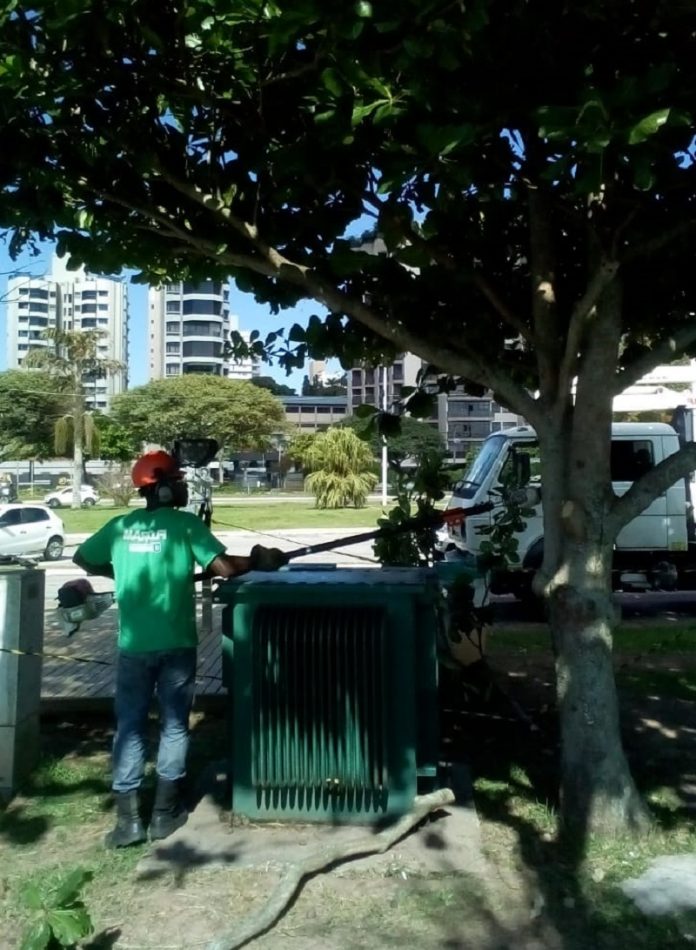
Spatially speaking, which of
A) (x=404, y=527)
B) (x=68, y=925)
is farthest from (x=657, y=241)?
(x=68, y=925)

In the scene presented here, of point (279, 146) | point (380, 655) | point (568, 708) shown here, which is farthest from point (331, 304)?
point (568, 708)

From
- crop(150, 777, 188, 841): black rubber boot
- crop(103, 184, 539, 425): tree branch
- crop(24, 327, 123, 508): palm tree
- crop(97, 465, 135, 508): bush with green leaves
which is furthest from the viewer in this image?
crop(24, 327, 123, 508): palm tree

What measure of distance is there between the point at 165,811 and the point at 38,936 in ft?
4.31

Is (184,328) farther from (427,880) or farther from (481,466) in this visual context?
(427,880)

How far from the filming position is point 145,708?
15.0 ft

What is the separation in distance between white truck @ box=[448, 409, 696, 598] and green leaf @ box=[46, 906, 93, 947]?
28.5 ft

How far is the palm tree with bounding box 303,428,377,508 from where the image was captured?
4025cm

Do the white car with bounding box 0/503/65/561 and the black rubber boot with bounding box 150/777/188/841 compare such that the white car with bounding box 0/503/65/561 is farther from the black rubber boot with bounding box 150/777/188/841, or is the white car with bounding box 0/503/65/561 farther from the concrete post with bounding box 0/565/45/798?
the black rubber boot with bounding box 150/777/188/841

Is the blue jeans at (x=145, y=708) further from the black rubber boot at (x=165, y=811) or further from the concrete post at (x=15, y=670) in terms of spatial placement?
the concrete post at (x=15, y=670)

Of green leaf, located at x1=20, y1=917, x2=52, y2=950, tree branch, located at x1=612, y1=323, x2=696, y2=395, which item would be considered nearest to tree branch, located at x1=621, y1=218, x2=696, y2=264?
tree branch, located at x1=612, y1=323, x2=696, y2=395

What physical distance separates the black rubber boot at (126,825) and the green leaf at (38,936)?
114cm

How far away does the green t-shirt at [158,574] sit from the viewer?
4.51 meters

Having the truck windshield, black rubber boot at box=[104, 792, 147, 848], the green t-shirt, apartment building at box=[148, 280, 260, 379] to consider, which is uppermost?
apartment building at box=[148, 280, 260, 379]

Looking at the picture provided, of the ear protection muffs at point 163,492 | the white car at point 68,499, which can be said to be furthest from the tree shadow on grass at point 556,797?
the white car at point 68,499
